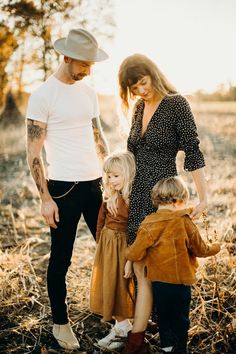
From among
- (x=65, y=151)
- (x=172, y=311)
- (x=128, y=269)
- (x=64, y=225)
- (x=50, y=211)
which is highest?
(x=65, y=151)

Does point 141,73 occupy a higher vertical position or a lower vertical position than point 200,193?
higher

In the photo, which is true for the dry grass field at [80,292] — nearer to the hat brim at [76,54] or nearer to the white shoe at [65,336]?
the white shoe at [65,336]

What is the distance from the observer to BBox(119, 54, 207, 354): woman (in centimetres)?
280

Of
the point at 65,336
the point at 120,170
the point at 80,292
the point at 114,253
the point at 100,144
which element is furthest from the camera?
the point at 80,292

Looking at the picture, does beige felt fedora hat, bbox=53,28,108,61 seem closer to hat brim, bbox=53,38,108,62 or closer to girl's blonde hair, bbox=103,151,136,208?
hat brim, bbox=53,38,108,62

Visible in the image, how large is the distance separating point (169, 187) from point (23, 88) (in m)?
15.2

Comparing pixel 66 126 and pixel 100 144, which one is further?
pixel 100 144

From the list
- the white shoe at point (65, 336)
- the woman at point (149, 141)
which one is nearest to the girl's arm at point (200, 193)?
the woman at point (149, 141)

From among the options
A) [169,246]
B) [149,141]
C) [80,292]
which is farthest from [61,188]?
[80,292]

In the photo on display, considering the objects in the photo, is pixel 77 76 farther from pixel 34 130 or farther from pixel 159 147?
pixel 159 147

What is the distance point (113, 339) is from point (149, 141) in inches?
55.7

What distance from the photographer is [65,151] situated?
3035 millimetres

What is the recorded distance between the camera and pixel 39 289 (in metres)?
4.08

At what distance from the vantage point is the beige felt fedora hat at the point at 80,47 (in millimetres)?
2934
